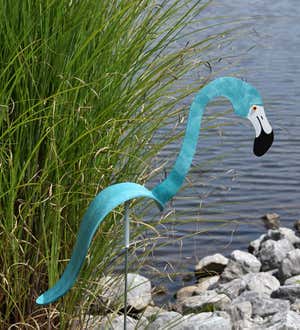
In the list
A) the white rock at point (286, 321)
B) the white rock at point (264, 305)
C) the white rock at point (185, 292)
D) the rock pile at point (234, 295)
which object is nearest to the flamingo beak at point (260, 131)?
the rock pile at point (234, 295)

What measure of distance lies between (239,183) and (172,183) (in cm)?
426

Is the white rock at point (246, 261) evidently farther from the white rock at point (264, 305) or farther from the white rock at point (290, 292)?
the white rock at point (264, 305)

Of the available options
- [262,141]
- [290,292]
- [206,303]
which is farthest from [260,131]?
[290,292]

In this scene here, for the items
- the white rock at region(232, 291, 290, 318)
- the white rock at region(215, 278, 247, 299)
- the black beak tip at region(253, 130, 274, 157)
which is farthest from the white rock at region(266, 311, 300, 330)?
the black beak tip at region(253, 130, 274, 157)

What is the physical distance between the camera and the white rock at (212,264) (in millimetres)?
5246

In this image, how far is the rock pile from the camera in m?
3.65

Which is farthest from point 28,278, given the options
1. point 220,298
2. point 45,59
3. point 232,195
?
point 232,195

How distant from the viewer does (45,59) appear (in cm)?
300

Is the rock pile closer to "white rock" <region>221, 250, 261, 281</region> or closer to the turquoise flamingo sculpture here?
"white rock" <region>221, 250, 261, 281</region>

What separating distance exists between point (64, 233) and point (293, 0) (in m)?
11.1

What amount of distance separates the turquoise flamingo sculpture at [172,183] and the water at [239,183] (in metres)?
1.45

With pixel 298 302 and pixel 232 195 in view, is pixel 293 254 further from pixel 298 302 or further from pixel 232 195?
pixel 232 195

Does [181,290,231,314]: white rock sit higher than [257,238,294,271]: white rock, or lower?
lower

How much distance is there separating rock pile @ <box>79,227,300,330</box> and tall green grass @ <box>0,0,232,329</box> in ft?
1.03
